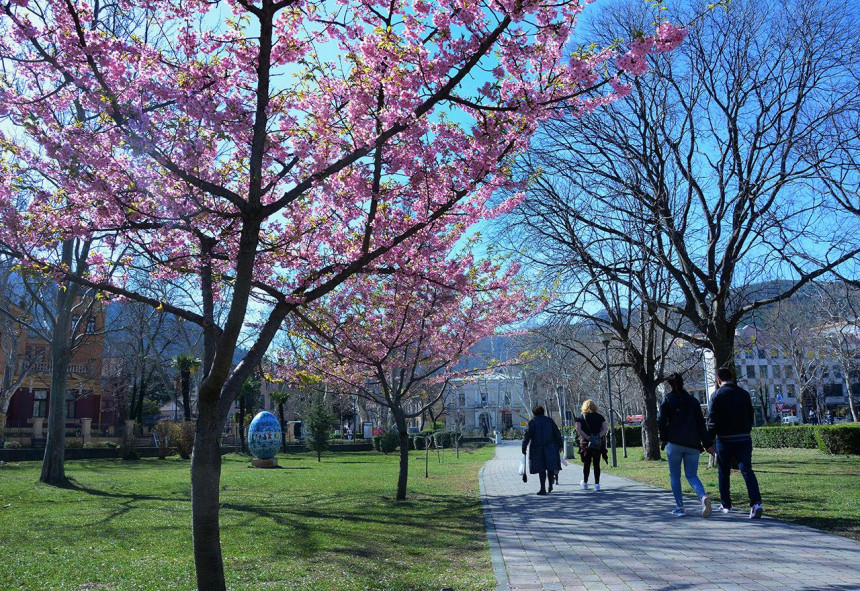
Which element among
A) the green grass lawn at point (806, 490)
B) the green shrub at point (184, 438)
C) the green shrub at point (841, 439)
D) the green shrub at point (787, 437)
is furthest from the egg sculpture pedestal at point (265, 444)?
the green shrub at point (787, 437)

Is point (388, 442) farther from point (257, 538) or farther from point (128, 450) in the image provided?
point (257, 538)

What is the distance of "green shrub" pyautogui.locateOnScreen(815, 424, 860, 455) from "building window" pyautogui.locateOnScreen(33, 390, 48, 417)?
52021 mm

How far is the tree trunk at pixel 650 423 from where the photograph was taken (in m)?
21.5

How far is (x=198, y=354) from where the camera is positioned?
4297cm

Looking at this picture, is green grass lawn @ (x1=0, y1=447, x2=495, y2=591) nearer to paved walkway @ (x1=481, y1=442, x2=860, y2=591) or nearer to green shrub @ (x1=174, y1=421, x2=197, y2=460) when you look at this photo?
paved walkway @ (x1=481, y1=442, x2=860, y2=591)

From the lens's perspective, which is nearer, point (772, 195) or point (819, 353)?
point (772, 195)

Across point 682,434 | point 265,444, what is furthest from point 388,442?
point 682,434

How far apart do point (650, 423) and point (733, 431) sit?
15.5 m

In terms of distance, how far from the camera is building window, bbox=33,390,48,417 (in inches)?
1907

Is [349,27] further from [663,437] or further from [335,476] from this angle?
[335,476]

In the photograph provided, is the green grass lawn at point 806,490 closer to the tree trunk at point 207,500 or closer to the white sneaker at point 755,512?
the white sneaker at point 755,512

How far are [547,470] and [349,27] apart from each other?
9.25 m

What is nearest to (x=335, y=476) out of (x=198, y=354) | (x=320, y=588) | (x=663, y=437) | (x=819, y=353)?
(x=663, y=437)

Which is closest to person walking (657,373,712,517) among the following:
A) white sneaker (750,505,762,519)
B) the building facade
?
white sneaker (750,505,762,519)
